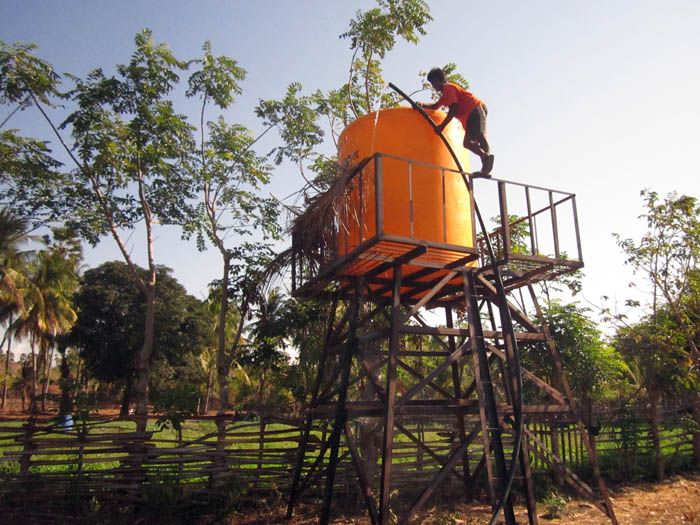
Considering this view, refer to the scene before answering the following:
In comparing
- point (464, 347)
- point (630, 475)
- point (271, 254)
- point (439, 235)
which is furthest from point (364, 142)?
point (630, 475)

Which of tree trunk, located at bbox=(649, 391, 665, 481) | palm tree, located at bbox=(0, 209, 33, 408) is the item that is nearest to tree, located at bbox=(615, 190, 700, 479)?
tree trunk, located at bbox=(649, 391, 665, 481)

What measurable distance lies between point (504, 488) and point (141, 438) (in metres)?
5.79

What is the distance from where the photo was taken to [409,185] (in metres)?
6.81

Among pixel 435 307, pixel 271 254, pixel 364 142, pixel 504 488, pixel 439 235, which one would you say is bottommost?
pixel 504 488

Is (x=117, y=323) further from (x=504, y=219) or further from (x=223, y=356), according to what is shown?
(x=504, y=219)

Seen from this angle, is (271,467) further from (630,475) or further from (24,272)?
(24,272)

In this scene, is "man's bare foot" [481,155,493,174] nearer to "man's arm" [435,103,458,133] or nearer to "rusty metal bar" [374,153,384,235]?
"man's arm" [435,103,458,133]

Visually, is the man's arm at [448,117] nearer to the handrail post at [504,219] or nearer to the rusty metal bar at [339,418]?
the handrail post at [504,219]

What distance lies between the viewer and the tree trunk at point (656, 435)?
11438mm

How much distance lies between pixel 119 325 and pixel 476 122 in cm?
2808

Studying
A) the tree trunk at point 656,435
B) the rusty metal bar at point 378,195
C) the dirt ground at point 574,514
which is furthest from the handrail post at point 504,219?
the tree trunk at point 656,435

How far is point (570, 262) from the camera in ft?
25.5

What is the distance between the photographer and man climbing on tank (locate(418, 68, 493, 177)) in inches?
287

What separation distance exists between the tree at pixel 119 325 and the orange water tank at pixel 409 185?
81.0 ft
